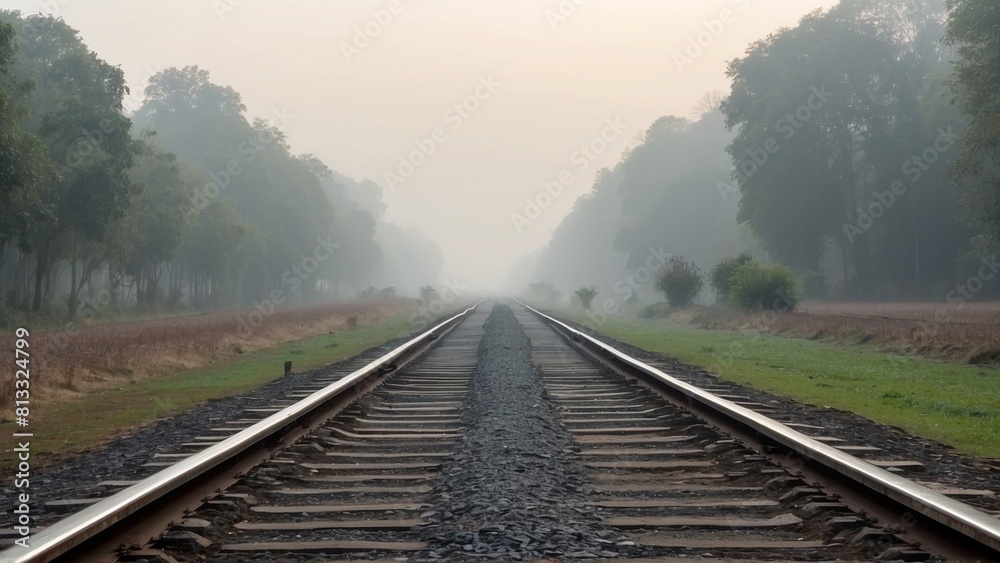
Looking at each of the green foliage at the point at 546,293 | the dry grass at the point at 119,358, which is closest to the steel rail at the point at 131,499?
the dry grass at the point at 119,358

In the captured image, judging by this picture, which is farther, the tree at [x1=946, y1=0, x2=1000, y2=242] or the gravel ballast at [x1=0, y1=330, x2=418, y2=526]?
the tree at [x1=946, y1=0, x2=1000, y2=242]

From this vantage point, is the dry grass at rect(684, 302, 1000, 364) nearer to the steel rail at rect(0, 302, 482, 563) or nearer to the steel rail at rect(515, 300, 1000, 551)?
the steel rail at rect(515, 300, 1000, 551)

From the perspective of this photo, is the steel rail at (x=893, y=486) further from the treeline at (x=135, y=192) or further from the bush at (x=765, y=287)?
the bush at (x=765, y=287)

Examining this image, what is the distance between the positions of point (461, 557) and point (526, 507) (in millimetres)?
866

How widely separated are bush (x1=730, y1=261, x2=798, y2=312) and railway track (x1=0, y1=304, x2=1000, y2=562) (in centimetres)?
2569

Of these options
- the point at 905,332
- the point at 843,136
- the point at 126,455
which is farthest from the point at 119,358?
the point at 843,136

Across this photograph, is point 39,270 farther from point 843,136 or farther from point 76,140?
point 843,136

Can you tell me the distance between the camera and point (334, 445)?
22.6 ft

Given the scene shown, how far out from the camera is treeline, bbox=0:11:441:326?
31609 mm

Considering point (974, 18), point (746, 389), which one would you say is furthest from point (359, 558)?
point (974, 18)

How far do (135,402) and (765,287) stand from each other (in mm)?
26632

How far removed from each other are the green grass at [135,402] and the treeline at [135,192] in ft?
39.0

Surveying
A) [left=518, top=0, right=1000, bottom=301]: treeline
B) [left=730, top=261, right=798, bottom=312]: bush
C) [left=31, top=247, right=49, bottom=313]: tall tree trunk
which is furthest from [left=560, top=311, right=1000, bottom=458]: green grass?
[left=518, top=0, right=1000, bottom=301]: treeline

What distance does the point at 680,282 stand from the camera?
4438 centimetres
